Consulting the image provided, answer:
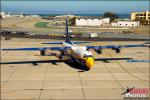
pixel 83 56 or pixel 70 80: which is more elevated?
pixel 83 56

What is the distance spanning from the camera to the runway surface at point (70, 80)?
41969 mm

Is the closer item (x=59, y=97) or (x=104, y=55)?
(x=59, y=97)

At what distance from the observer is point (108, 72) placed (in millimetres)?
55906

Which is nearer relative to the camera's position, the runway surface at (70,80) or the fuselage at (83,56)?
the runway surface at (70,80)

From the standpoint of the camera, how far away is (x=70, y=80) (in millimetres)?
49812

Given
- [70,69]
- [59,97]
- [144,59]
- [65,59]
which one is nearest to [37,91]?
[59,97]

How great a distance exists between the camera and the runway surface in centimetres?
4197

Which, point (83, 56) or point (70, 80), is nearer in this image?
point (70, 80)

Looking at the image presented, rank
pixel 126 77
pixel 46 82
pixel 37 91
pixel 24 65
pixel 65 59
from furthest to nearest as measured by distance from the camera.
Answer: pixel 65 59 → pixel 24 65 → pixel 126 77 → pixel 46 82 → pixel 37 91

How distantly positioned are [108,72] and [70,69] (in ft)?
24.1

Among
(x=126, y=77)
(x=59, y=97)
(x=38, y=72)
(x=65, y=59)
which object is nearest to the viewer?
(x=59, y=97)

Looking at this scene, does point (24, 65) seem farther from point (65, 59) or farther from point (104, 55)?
point (104, 55)

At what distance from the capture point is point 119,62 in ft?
215

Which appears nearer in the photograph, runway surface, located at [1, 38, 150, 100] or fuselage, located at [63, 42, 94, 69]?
runway surface, located at [1, 38, 150, 100]
